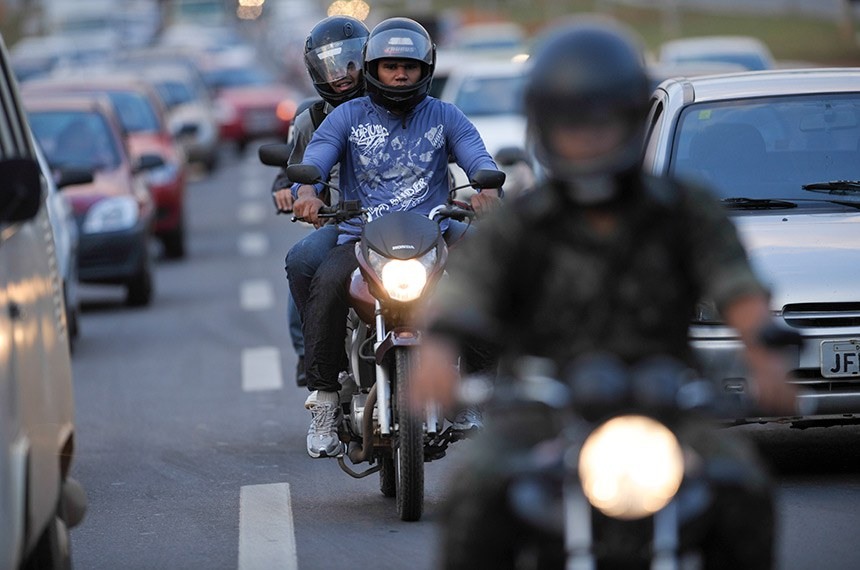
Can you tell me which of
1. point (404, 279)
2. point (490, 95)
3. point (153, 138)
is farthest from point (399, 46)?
point (153, 138)

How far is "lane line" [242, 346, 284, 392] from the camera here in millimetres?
12539

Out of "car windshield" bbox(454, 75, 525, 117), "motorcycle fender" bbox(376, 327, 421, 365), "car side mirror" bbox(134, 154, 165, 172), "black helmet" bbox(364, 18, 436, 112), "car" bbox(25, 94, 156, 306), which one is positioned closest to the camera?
"motorcycle fender" bbox(376, 327, 421, 365)

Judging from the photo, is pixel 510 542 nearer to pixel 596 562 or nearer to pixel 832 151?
pixel 596 562

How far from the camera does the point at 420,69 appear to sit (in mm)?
8016

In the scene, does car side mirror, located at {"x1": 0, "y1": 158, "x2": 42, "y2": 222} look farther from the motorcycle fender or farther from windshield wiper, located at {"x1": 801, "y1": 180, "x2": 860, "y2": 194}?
windshield wiper, located at {"x1": 801, "y1": 180, "x2": 860, "y2": 194}

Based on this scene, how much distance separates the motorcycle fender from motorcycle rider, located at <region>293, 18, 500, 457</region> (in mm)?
533

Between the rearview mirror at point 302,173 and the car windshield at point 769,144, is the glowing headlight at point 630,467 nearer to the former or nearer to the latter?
the rearview mirror at point 302,173

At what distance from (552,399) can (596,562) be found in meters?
0.35

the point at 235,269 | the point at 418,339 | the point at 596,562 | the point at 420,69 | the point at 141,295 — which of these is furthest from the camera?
the point at 235,269

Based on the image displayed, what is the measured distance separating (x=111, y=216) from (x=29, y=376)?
1224 cm

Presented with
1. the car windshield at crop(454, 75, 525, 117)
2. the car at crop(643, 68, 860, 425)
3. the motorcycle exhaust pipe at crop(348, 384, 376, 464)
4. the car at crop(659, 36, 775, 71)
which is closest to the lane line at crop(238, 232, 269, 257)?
the car windshield at crop(454, 75, 525, 117)

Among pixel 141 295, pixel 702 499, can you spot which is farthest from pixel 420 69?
pixel 141 295

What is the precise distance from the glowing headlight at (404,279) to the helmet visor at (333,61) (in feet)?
5.66

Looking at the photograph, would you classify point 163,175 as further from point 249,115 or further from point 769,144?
point 249,115
